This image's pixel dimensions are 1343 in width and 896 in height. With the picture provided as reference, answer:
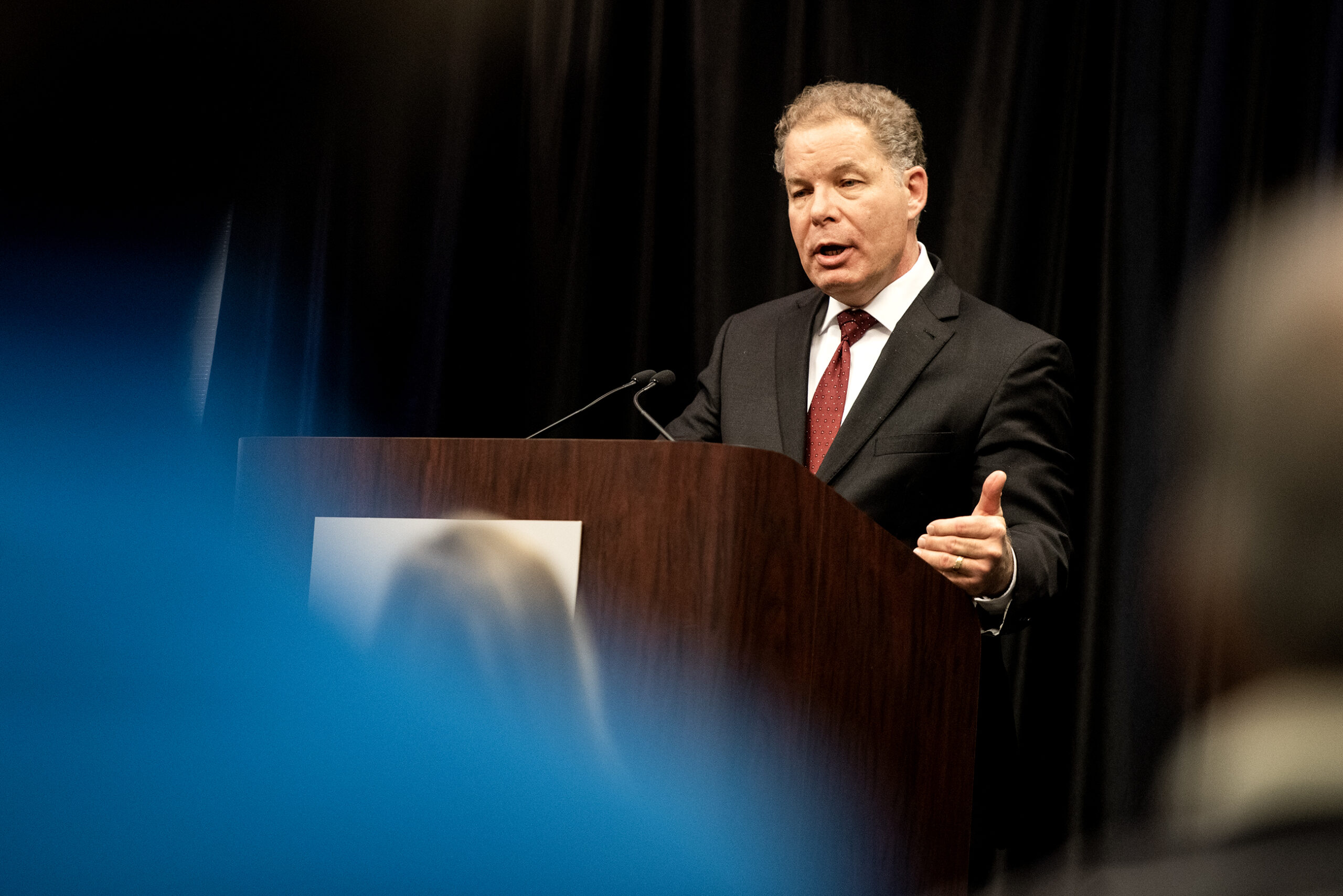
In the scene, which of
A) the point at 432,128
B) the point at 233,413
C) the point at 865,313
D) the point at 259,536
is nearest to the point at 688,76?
the point at 432,128

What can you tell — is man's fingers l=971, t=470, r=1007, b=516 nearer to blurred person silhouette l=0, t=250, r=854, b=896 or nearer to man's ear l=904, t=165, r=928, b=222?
blurred person silhouette l=0, t=250, r=854, b=896

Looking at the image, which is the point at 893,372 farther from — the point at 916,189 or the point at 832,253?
the point at 916,189

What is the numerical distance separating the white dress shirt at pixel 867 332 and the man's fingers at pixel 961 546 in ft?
1.68

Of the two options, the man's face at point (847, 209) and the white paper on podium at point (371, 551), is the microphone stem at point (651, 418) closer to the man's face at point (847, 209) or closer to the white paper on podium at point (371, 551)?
the white paper on podium at point (371, 551)

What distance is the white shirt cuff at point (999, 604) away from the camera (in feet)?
4.93

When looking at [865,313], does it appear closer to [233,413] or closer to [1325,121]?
[1325,121]

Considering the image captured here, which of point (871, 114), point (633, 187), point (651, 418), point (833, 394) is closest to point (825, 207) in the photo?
point (871, 114)

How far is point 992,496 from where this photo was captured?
139 cm

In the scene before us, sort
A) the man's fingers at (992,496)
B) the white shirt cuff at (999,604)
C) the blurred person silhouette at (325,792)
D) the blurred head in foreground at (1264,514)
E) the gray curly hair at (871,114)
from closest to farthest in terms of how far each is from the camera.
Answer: the blurred person silhouette at (325,792)
the man's fingers at (992,496)
the white shirt cuff at (999,604)
the gray curly hair at (871,114)
the blurred head in foreground at (1264,514)

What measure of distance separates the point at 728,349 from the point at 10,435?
1481 mm

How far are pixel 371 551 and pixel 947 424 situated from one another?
0.94 metres

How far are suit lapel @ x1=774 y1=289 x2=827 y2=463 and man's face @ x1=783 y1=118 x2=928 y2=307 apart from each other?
0.26 ft

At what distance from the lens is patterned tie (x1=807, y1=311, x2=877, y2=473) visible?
1.91 metres

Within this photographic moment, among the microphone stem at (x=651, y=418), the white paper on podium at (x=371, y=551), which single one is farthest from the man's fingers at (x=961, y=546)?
the white paper on podium at (x=371, y=551)
